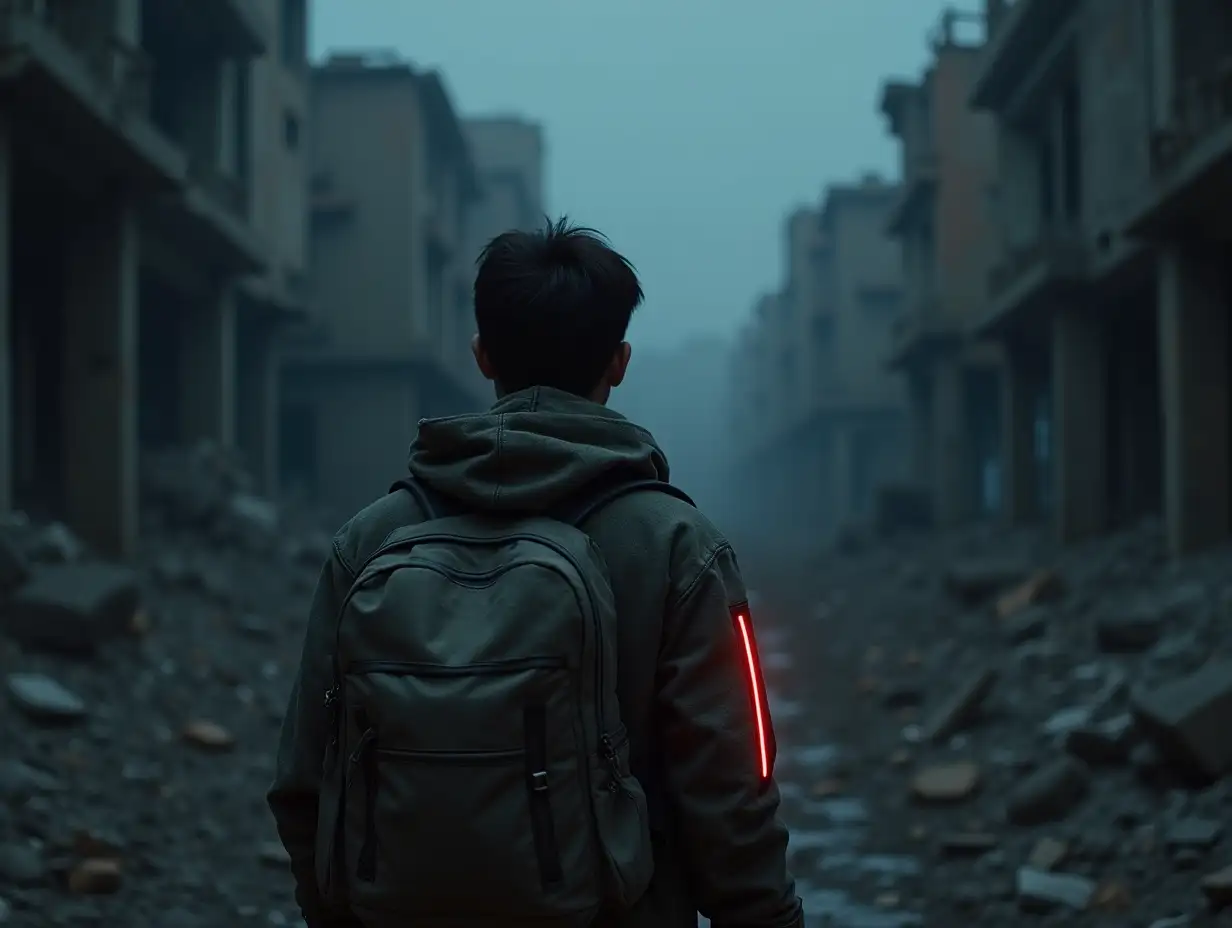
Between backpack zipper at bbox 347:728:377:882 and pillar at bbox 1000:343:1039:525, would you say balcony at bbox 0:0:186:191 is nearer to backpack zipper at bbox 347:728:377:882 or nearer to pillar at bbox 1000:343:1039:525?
backpack zipper at bbox 347:728:377:882

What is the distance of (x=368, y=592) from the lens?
1688mm

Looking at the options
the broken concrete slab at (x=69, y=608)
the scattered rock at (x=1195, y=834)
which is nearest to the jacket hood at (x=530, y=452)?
the scattered rock at (x=1195, y=834)

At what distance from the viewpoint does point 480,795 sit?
5.16 ft

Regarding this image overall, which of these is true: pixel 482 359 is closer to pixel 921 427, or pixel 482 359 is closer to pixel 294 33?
pixel 294 33

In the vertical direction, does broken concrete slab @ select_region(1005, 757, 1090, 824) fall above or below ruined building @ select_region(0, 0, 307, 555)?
below

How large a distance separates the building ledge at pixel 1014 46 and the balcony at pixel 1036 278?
2.42m

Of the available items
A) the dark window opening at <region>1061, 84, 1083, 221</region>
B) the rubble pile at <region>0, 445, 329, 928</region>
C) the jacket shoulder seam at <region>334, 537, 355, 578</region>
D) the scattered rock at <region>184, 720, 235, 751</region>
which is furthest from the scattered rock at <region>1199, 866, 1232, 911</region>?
the dark window opening at <region>1061, 84, 1083, 221</region>

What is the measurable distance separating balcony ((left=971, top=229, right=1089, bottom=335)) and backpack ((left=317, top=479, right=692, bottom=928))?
13.4m

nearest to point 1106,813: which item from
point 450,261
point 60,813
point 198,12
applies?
point 60,813

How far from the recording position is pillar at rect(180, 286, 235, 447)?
15.4m

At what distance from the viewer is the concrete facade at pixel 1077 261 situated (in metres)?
13.0

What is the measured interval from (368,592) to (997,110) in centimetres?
1784

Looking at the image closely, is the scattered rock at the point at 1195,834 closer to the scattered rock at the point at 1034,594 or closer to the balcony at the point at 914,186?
the scattered rock at the point at 1034,594

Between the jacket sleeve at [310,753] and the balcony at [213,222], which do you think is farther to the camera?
the balcony at [213,222]
